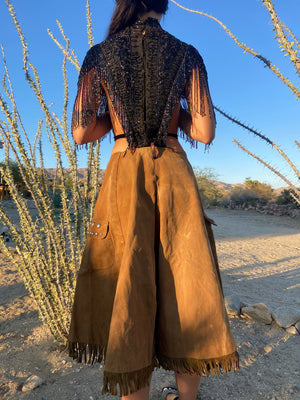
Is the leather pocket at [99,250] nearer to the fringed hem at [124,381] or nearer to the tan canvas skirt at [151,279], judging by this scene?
the tan canvas skirt at [151,279]

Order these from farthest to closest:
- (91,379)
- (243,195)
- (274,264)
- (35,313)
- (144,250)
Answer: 1. (243,195)
2. (274,264)
3. (35,313)
4. (91,379)
5. (144,250)

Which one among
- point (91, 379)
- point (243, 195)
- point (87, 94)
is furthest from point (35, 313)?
point (243, 195)

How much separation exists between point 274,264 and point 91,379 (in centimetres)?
457

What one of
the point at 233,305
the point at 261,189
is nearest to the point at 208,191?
the point at 261,189

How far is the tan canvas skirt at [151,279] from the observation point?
3.64 feet

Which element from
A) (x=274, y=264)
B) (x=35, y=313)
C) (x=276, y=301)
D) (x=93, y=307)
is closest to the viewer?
(x=93, y=307)

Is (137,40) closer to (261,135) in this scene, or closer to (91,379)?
(261,135)

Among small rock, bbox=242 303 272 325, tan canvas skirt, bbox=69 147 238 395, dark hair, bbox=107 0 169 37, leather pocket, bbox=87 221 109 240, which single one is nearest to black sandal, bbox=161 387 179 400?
tan canvas skirt, bbox=69 147 238 395

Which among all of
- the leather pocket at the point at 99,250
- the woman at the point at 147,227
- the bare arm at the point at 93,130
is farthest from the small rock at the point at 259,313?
the bare arm at the point at 93,130

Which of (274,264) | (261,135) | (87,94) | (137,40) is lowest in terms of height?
(274,264)

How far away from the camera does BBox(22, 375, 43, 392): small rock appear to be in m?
1.71

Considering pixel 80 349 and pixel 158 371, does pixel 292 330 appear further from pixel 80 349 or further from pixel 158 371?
pixel 80 349

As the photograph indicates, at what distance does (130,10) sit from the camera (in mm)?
1274

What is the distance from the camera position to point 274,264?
18.2 feet
